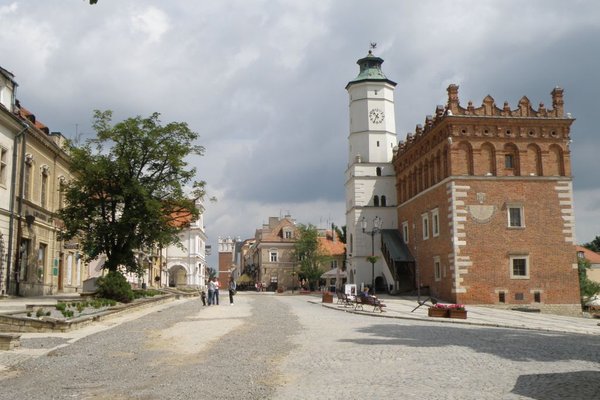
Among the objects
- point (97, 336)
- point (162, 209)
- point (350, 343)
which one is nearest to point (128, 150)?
point (162, 209)

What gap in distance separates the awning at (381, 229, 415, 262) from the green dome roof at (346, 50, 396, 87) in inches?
539

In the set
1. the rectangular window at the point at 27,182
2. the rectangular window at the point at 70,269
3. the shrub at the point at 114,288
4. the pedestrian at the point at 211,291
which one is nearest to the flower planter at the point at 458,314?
the shrub at the point at 114,288

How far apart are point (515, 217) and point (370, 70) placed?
75.2 ft

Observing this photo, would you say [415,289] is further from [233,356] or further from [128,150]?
[233,356]

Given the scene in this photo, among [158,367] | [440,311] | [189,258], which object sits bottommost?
[158,367]

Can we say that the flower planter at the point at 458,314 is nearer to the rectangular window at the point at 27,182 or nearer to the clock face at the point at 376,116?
the rectangular window at the point at 27,182

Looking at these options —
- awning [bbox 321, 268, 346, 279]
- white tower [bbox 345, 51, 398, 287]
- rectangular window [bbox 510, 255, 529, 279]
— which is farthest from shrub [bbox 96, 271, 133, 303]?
white tower [bbox 345, 51, 398, 287]

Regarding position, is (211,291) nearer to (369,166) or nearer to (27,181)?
(27,181)

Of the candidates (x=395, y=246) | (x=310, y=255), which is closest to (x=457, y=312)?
(x=395, y=246)

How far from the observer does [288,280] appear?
293ft

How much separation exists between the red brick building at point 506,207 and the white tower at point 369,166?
12396mm

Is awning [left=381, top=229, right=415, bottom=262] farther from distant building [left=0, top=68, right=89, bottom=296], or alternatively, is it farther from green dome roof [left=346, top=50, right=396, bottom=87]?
distant building [left=0, top=68, right=89, bottom=296]

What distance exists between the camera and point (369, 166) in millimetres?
54344

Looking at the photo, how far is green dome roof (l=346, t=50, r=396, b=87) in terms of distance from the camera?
5572 cm
